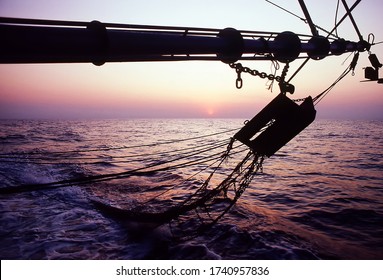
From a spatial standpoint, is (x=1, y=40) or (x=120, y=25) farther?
(x=120, y=25)

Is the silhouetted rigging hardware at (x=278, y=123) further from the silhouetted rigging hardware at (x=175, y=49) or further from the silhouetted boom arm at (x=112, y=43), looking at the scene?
the silhouetted boom arm at (x=112, y=43)

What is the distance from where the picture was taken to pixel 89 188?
16.2 metres

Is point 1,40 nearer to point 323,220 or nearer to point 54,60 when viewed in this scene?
point 54,60

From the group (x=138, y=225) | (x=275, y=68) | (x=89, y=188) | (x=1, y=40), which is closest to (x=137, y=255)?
(x=138, y=225)

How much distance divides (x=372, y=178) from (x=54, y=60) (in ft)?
74.5

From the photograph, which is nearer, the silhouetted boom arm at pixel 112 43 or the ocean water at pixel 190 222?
the silhouetted boom arm at pixel 112 43

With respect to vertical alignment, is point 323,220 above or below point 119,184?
below
